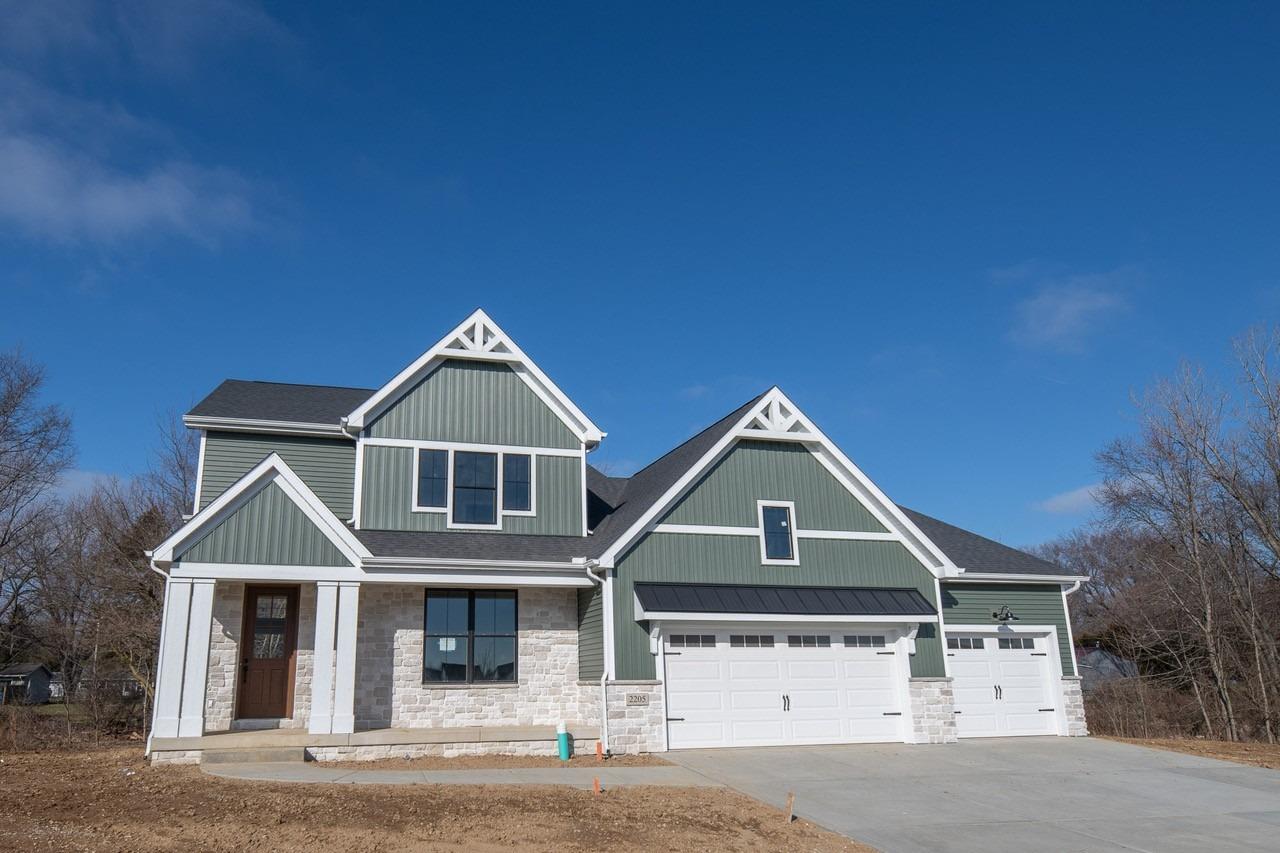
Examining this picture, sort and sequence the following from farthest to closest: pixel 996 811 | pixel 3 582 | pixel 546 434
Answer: pixel 3 582 → pixel 546 434 → pixel 996 811

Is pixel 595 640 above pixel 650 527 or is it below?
below

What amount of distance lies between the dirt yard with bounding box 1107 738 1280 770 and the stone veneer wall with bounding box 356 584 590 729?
1206cm

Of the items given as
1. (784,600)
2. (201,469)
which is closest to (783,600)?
(784,600)

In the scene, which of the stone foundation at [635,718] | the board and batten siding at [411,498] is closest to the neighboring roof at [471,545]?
the board and batten siding at [411,498]

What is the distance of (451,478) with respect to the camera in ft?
62.1

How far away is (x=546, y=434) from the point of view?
65.1 ft

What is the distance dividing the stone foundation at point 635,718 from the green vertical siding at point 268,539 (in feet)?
17.8

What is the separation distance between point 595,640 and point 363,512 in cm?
520

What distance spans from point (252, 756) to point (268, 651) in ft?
11.6

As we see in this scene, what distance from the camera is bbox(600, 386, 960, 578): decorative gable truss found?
19297 millimetres

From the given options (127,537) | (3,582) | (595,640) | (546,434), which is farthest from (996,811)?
(3,582)

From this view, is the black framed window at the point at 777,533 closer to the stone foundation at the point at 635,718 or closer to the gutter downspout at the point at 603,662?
the gutter downspout at the point at 603,662

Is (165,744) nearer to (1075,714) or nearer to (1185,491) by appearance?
(1075,714)

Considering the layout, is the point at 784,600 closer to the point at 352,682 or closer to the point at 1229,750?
the point at 352,682
